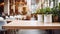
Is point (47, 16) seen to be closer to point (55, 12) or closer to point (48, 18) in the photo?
point (48, 18)

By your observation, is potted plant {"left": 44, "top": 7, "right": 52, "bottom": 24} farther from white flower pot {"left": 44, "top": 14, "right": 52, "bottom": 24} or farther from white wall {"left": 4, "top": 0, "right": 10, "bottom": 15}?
white wall {"left": 4, "top": 0, "right": 10, "bottom": 15}

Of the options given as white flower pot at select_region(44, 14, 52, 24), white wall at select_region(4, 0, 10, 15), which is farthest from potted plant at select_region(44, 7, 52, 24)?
white wall at select_region(4, 0, 10, 15)

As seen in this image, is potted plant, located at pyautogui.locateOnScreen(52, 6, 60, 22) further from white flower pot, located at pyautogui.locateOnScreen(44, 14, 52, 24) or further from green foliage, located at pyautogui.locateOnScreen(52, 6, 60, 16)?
white flower pot, located at pyautogui.locateOnScreen(44, 14, 52, 24)

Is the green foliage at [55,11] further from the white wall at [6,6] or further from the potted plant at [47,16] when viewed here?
the white wall at [6,6]

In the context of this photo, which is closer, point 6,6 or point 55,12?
point 55,12

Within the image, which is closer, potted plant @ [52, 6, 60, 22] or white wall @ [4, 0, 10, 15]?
potted plant @ [52, 6, 60, 22]

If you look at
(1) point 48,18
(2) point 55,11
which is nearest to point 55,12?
(2) point 55,11

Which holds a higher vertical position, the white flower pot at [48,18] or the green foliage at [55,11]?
the green foliage at [55,11]

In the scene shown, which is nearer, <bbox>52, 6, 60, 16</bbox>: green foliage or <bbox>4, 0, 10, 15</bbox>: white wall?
<bbox>52, 6, 60, 16</bbox>: green foliage

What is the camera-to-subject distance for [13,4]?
272 inches

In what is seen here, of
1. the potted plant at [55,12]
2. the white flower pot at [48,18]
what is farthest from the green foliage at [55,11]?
the white flower pot at [48,18]

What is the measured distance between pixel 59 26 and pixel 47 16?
0.32 meters

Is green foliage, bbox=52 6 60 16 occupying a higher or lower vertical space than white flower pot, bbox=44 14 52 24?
higher

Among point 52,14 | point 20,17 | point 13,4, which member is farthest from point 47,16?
point 13,4
